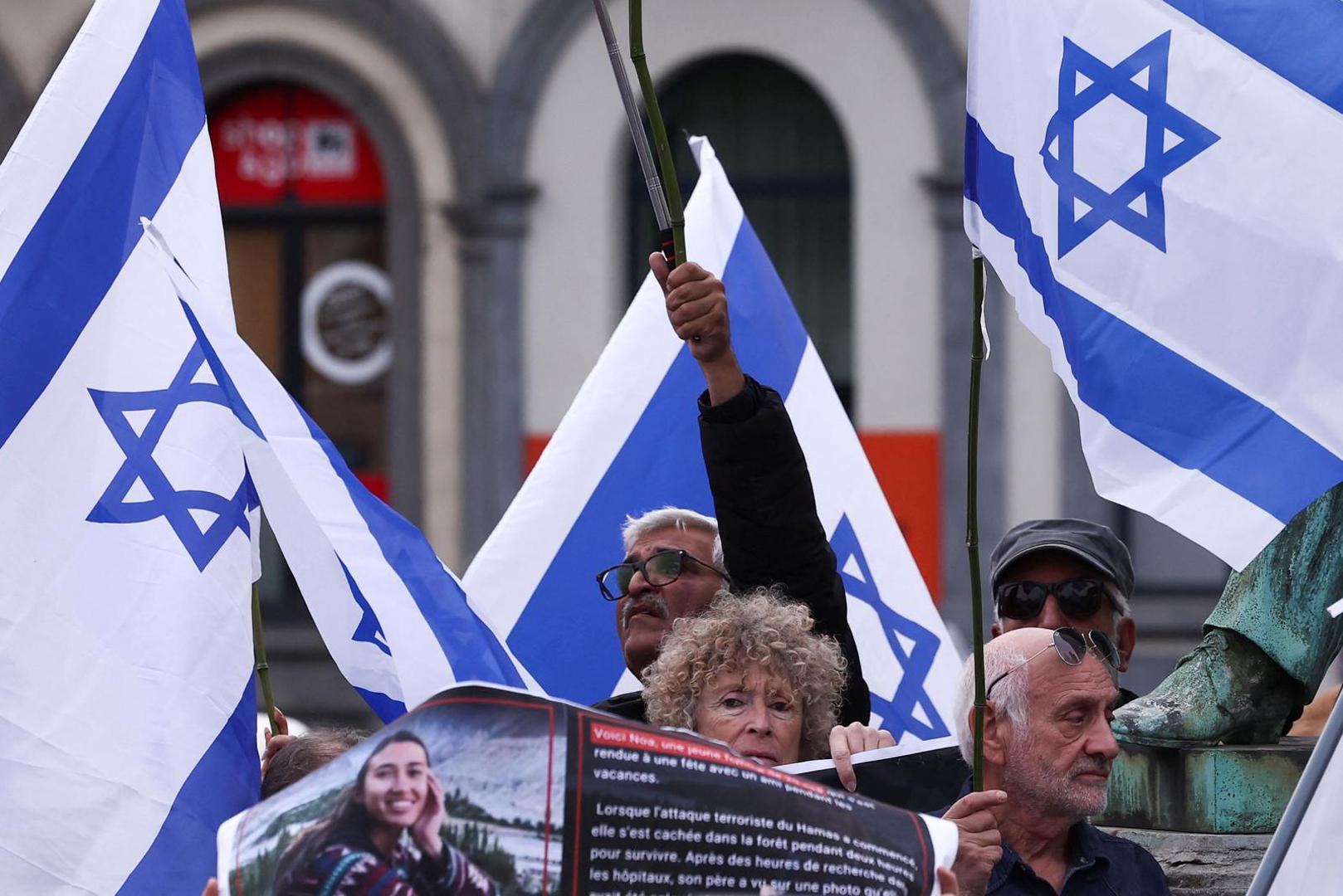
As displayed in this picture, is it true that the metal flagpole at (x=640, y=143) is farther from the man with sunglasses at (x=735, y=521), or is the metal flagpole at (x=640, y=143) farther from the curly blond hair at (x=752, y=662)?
the curly blond hair at (x=752, y=662)

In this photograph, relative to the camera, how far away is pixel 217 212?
367cm

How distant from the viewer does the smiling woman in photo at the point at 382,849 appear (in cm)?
192

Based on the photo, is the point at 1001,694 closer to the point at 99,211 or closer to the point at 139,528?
the point at 139,528

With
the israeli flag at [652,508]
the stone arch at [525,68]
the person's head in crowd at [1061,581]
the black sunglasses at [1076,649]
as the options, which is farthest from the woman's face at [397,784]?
the stone arch at [525,68]

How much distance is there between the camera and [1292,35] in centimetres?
279

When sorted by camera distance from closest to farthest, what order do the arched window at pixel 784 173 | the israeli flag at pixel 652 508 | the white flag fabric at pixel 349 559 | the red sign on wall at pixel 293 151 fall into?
the white flag fabric at pixel 349 559 → the israeli flag at pixel 652 508 → the arched window at pixel 784 173 → the red sign on wall at pixel 293 151

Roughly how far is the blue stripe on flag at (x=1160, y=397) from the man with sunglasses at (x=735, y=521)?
0.42m

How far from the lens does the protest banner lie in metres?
1.94

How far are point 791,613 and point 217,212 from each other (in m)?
1.38

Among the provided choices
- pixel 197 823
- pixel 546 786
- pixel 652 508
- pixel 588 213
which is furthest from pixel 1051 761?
pixel 588 213

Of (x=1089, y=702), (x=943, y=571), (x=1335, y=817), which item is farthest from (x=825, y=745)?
(x=943, y=571)

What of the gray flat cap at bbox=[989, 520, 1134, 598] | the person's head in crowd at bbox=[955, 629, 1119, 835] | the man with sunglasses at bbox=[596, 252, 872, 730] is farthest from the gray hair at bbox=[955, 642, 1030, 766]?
the gray flat cap at bbox=[989, 520, 1134, 598]

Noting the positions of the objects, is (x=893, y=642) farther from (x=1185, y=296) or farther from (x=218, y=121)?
(x=218, y=121)

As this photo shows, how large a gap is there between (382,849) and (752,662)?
102 centimetres
